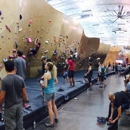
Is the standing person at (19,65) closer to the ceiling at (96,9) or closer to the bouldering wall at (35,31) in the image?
the bouldering wall at (35,31)

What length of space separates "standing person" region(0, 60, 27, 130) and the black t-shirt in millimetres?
2265

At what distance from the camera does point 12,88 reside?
2801mm

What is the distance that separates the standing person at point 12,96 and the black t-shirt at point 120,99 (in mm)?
2265

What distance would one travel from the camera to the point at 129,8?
60.4 ft

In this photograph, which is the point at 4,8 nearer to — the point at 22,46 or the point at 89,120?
the point at 22,46

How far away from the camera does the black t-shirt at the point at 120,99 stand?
4371 mm

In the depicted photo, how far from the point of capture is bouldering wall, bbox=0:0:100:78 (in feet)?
22.5

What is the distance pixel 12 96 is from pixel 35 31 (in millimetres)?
6499

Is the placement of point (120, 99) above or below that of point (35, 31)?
below

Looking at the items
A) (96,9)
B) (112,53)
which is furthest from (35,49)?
(112,53)

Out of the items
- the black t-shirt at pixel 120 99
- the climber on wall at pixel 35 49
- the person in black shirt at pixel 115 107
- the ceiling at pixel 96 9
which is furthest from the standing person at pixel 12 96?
the ceiling at pixel 96 9

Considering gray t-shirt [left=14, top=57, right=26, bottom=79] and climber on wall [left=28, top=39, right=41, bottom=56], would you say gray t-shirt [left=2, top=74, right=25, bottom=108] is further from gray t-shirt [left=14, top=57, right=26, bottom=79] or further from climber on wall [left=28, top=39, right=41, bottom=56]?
climber on wall [left=28, top=39, right=41, bottom=56]

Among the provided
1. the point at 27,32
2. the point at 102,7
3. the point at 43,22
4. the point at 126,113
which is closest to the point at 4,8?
the point at 27,32

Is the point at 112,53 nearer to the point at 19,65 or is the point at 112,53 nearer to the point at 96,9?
the point at 96,9
